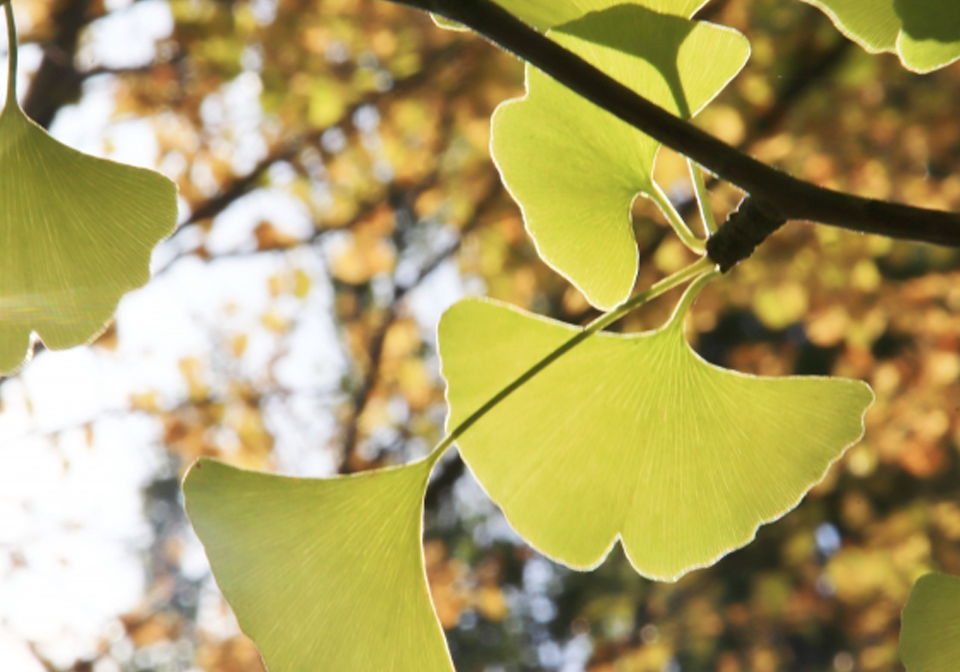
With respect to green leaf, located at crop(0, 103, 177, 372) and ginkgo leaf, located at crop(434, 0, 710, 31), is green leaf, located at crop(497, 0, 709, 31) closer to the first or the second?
ginkgo leaf, located at crop(434, 0, 710, 31)

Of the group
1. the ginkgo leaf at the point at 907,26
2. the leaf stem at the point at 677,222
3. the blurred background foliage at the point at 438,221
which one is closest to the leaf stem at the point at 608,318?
the leaf stem at the point at 677,222

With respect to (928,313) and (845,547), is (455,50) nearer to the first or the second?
(928,313)

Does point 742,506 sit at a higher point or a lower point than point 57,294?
lower

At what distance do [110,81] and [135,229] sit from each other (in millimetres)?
2329

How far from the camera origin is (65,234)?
0.31 m

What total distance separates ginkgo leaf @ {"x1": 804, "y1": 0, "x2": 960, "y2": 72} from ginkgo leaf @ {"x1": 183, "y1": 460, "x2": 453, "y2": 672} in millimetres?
257

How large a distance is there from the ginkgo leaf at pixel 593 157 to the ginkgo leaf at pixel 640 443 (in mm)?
35

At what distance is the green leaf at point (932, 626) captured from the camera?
31 cm

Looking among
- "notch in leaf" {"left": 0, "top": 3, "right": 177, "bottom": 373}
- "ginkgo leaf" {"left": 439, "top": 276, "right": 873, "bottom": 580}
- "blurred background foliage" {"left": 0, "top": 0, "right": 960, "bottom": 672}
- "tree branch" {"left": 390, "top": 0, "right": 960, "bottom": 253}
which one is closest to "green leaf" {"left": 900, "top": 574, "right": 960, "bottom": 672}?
"ginkgo leaf" {"left": 439, "top": 276, "right": 873, "bottom": 580}

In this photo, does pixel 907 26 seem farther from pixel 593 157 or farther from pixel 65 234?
pixel 65 234

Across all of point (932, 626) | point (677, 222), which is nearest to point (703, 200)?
point (677, 222)

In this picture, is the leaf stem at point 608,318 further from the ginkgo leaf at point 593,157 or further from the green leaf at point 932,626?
the green leaf at point 932,626

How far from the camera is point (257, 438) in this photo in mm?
2795

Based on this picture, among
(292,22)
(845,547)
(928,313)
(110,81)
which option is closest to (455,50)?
(292,22)
